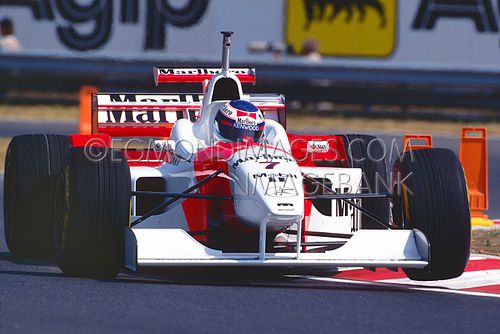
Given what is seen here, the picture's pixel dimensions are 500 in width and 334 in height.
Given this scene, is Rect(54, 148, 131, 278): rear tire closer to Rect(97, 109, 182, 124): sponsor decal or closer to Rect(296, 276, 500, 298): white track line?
Rect(296, 276, 500, 298): white track line

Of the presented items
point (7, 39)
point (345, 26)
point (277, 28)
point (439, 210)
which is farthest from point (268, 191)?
point (277, 28)

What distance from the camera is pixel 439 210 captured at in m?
9.18

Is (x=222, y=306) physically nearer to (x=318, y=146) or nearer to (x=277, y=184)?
(x=277, y=184)

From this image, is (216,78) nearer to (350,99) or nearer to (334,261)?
(334,261)

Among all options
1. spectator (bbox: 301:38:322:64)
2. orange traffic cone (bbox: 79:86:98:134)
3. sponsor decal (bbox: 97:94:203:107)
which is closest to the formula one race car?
sponsor decal (bbox: 97:94:203:107)

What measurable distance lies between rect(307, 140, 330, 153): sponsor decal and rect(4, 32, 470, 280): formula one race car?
0.04ft

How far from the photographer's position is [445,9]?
28.0 m

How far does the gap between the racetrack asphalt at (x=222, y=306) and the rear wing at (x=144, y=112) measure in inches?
86.1

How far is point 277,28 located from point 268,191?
1935cm

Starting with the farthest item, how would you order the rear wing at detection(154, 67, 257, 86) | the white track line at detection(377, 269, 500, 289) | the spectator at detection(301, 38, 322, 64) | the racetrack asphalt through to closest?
the spectator at detection(301, 38, 322, 64) < the rear wing at detection(154, 67, 257, 86) < the white track line at detection(377, 269, 500, 289) < the racetrack asphalt

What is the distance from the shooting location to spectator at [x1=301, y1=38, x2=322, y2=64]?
26688mm

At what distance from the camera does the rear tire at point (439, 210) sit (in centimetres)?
913

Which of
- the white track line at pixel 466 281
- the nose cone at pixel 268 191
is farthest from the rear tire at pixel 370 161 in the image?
the nose cone at pixel 268 191

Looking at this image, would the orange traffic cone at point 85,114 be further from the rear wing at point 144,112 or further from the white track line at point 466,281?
the white track line at point 466,281
